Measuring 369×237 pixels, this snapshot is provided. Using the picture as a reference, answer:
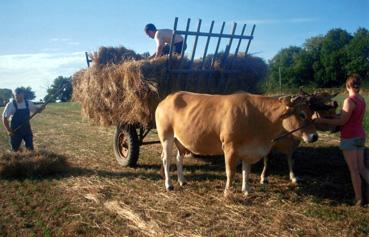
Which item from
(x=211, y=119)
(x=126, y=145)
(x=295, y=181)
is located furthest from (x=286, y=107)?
(x=126, y=145)

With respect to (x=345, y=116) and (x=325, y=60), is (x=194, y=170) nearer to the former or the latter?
(x=345, y=116)

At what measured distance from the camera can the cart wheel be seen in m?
9.24

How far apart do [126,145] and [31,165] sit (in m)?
2.19

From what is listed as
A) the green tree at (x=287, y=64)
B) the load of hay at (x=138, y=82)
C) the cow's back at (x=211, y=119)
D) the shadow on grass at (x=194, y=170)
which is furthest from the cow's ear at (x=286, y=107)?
the green tree at (x=287, y=64)

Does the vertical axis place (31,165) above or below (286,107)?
below

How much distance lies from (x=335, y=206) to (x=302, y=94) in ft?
6.13

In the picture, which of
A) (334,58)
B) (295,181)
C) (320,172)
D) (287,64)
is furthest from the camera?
(287,64)

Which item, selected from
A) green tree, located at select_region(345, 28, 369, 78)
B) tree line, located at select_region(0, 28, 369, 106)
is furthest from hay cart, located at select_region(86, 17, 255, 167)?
green tree, located at select_region(345, 28, 369, 78)

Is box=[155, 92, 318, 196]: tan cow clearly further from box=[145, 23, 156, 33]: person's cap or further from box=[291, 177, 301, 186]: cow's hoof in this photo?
box=[145, 23, 156, 33]: person's cap

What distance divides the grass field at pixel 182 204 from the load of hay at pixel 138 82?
1.39m

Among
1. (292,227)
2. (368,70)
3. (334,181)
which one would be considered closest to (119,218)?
(292,227)

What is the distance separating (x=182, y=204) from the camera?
259 inches

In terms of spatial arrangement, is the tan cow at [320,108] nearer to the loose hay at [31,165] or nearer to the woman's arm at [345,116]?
the woman's arm at [345,116]

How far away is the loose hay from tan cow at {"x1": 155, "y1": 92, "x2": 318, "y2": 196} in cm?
336
